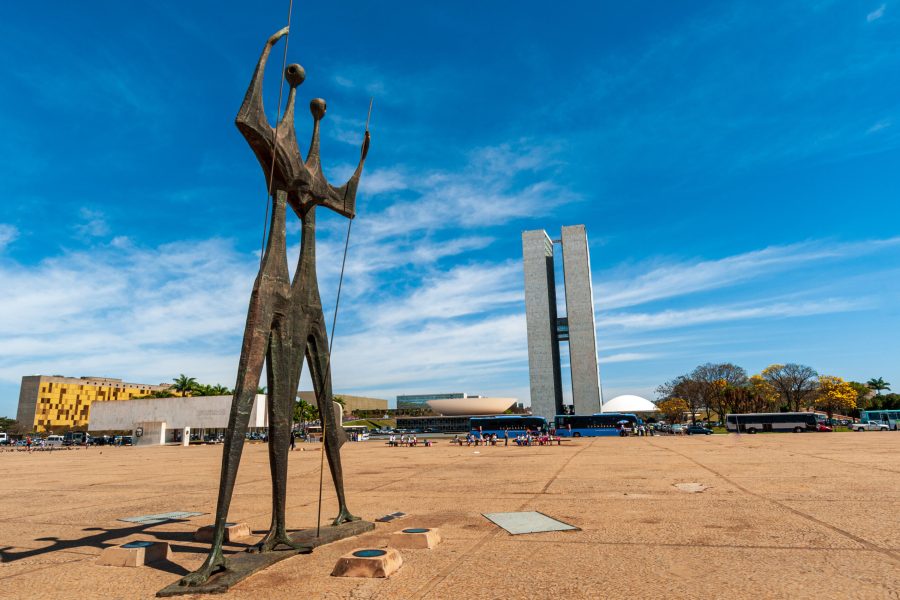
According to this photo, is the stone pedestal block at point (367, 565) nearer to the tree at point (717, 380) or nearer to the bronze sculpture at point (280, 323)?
the bronze sculpture at point (280, 323)

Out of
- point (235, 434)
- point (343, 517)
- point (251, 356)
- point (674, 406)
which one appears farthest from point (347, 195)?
point (674, 406)

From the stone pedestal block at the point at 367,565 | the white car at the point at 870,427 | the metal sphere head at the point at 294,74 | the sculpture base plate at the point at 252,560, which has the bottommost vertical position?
the white car at the point at 870,427

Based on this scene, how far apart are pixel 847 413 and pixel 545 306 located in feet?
191

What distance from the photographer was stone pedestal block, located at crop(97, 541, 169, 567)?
6.40 meters

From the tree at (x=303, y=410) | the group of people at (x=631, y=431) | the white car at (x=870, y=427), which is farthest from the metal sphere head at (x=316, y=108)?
the tree at (x=303, y=410)

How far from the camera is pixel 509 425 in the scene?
53656 millimetres

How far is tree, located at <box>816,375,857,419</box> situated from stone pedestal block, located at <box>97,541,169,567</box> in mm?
89249

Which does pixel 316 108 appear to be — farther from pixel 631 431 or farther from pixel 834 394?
pixel 834 394

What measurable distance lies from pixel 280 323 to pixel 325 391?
1768mm

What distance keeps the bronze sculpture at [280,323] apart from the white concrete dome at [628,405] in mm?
86888

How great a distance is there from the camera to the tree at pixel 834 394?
72500mm

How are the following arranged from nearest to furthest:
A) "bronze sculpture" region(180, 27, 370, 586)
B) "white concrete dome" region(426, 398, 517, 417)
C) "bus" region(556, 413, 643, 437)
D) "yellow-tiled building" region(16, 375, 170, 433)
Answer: "bronze sculpture" region(180, 27, 370, 586) < "bus" region(556, 413, 643, 437) < "white concrete dome" region(426, 398, 517, 417) < "yellow-tiled building" region(16, 375, 170, 433)

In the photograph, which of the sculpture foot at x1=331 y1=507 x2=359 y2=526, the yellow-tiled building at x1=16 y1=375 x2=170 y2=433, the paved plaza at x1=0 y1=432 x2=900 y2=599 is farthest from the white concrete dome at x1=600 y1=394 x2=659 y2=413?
the yellow-tiled building at x1=16 y1=375 x2=170 y2=433

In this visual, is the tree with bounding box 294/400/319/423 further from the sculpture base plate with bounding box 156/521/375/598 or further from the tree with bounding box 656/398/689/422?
the sculpture base plate with bounding box 156/521/375/598
